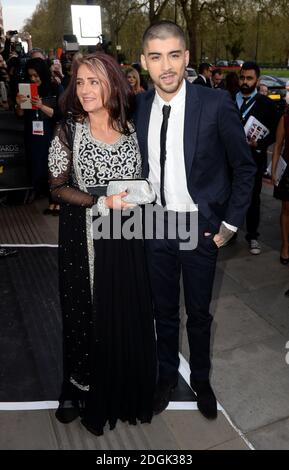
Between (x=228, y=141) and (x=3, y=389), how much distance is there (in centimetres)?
212

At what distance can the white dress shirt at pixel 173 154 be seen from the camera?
2.31 metres

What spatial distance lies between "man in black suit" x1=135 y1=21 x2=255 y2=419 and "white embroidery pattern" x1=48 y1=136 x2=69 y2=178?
0.42 meters

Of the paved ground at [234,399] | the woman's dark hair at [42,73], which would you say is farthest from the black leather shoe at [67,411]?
the woman's dark hair at [42,73]

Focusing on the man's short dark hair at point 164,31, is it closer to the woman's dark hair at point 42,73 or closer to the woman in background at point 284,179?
the woman in background at point 284,179

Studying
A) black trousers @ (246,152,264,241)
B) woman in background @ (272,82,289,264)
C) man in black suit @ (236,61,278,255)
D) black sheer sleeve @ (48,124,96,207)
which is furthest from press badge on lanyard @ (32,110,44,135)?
black sheer sleeve @ (48,124,96,207)

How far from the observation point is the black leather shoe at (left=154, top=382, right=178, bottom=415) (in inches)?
108

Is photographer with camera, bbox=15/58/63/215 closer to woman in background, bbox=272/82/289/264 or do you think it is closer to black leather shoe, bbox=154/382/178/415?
woman in background, bbox=272/82/289/264

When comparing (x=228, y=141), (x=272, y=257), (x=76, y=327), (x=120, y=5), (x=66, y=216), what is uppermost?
(x=120, y=5)

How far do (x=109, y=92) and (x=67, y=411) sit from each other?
1826mm

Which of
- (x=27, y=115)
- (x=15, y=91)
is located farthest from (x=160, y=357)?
(x=15, y=91)

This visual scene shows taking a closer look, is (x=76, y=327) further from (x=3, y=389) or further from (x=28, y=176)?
(x=28, y=176)

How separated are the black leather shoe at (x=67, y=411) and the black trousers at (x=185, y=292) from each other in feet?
1.82

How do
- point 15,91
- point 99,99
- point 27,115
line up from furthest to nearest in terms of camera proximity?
point 15,91, point 27,115, point 99,99
